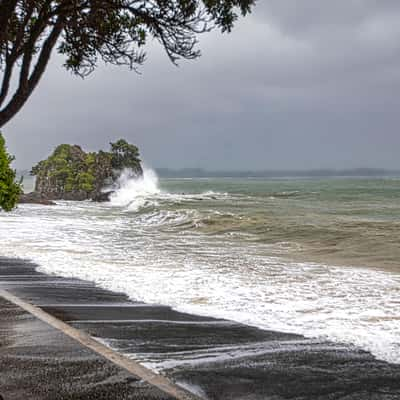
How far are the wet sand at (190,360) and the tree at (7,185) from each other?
456cm

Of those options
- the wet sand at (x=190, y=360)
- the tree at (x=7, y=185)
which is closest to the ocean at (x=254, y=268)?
the wet sand at (x=190, y=360)

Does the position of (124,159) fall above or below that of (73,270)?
above

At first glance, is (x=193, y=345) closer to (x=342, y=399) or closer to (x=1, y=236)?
(x=342, y=399)

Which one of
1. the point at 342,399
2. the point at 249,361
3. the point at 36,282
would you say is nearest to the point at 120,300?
the point at 36,282

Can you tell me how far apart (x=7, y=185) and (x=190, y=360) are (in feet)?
25.0

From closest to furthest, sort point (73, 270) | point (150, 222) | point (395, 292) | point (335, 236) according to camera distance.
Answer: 1. point (395, 292)
2. point (73, 270)
3. point (335, 236)
4. point (150, 222)

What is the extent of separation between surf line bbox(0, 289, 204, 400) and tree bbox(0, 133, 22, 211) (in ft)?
15.2

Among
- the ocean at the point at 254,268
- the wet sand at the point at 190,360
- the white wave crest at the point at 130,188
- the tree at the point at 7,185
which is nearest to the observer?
the wet sand at the point at 190,360

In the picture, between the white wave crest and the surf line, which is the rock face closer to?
the white wave crest

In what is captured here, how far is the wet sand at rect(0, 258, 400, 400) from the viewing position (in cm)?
421

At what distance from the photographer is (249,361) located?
199 inches

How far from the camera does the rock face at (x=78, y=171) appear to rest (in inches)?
2331

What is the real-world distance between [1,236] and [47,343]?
15.2 m

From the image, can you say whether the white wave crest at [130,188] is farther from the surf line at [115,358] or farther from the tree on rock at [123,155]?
the surf line at [115,358]
